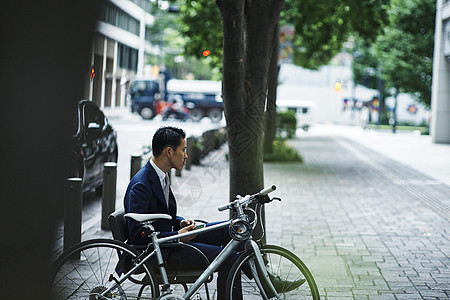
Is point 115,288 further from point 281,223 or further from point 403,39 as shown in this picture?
point 403,39

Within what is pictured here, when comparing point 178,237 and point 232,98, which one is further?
point 232,98

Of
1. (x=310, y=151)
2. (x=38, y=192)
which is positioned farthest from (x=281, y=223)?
(x=310, y=151)

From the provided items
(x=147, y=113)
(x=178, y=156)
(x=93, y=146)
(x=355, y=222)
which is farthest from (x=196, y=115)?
(x=178, y=156)

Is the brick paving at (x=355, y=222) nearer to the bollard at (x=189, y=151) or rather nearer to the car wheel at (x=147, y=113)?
the bollard at (x=189, y=151)

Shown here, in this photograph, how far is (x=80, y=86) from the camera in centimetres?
100

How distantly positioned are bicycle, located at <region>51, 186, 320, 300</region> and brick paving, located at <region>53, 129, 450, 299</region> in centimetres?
133

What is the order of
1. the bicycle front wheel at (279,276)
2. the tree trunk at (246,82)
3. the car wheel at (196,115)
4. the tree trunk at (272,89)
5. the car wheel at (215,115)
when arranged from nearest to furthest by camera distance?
the bicycle front wheel at (279,276) → the tree trunk at (246,82) → the tree trunk at (272,89) → the car wheel at (196,115) → the car wheel at (215,115)

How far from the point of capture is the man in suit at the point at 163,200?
3.46 meters

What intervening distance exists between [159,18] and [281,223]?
152 feet

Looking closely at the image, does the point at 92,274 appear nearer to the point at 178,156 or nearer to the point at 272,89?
the point at 178,156

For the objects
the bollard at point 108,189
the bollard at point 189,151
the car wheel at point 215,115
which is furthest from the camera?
the car wheel at point 215,115

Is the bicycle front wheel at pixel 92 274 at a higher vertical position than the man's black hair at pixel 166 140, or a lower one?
lower

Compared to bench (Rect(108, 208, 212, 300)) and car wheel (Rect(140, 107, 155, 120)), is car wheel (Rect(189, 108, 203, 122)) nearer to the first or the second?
car wheel (Rect(140, 107, 155, 120))

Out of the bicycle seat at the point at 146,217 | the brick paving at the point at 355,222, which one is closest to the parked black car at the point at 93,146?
the brick paving at the point at 355,222
